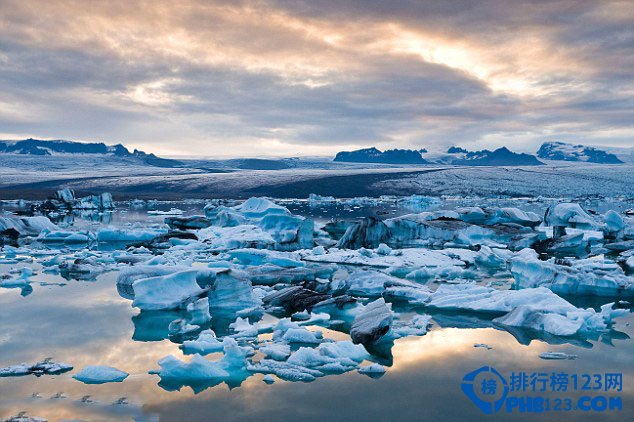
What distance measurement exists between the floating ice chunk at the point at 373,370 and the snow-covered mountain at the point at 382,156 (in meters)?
137

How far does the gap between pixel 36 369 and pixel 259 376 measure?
2.14 meters

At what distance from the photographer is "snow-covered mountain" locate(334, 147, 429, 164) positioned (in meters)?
142

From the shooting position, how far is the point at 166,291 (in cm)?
826

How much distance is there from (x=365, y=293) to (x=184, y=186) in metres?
53.2

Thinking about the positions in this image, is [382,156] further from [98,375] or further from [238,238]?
[98,375]

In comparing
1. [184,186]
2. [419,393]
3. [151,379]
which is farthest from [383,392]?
[184,186]

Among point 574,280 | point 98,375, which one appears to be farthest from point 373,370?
point 574,280

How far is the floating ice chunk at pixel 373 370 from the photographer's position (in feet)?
18.1

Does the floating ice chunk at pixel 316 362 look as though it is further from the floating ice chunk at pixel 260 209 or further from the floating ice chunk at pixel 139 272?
the floating ice chunk at pixel 260 209

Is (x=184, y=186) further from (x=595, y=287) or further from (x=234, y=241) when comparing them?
(x=595, y=287)

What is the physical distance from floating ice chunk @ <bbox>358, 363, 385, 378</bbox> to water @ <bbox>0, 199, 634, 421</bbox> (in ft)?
0.33

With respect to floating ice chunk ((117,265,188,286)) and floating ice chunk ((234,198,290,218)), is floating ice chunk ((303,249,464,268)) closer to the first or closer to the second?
floating ice chunk ((117,265,188,286))

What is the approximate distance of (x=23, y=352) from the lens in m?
6.14

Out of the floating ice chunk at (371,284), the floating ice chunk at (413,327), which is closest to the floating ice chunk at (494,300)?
the floating ice chunk at (413,327)
